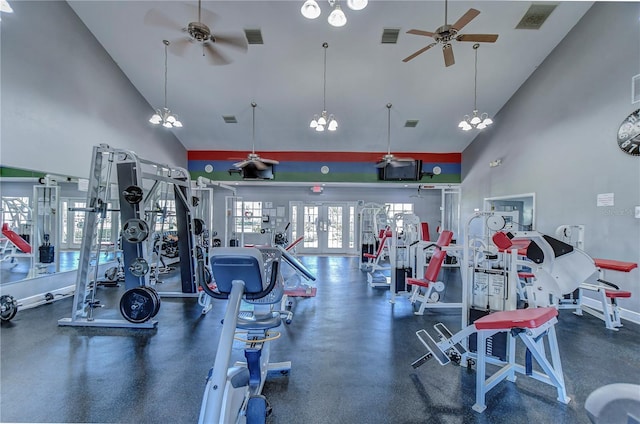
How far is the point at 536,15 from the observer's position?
15.2 feet

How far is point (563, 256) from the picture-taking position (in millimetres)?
2369

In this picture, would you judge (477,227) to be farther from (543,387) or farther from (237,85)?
(237,85)

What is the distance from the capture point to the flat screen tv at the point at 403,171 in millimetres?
8062

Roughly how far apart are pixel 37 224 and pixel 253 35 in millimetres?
4670

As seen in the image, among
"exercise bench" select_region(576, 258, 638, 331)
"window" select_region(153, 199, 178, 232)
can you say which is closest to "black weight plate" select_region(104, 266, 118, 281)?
"window" select_region(153, 199, 178, 232)

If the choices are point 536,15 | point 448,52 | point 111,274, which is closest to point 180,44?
point 448,52

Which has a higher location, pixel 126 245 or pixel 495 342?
pixel 126 245

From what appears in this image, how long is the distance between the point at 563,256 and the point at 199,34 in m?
4.40

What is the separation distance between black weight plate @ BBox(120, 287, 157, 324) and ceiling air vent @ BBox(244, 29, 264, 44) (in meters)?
4.43

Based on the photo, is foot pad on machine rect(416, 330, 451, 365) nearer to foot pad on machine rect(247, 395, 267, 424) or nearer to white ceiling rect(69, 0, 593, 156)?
foot pad on machine rect(247, 395, 267, 424)

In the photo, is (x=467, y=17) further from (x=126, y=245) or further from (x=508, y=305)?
(x=126, y=245)

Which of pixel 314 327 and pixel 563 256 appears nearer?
pixel 563 256

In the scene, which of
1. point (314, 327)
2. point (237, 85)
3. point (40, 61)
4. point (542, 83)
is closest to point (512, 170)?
point (542, 83)

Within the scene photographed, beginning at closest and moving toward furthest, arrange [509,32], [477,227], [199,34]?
[199,34] < [509,32] < [477,227]
